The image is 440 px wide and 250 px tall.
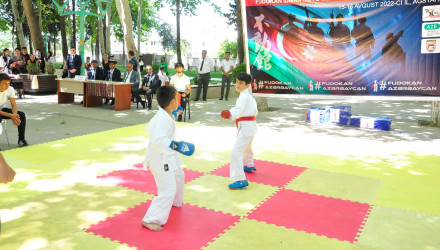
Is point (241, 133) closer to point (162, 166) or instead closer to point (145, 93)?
point (162, 166)

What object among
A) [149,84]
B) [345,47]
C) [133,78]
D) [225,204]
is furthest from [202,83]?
[225,204]

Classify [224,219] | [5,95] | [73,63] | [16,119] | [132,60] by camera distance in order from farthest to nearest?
[73,63] → [132,60] → [5,95] → [16,119] → [224,219]

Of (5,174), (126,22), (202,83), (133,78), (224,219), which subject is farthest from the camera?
(126,22)

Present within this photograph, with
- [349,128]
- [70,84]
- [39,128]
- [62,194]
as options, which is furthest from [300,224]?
[70,84]

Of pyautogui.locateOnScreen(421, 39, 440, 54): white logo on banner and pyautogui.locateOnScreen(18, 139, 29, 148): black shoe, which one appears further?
pyautogui.locateOnScreen(421, 39, 440, 54): white logo on banner

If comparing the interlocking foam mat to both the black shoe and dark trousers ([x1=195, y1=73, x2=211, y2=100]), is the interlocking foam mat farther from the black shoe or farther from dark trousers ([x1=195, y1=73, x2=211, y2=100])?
dark trousers ([x1=195, y1=73, x2=211, y2=100])

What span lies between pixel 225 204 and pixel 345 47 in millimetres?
7043

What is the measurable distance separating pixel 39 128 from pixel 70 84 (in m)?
4.43

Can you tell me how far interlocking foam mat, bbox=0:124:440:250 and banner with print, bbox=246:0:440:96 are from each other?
3.20m

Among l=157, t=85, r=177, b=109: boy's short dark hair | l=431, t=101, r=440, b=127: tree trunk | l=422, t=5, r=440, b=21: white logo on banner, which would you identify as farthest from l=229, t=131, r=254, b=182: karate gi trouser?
l=431, t=101, r=440, b=127: tree trunk

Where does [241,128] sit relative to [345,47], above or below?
below

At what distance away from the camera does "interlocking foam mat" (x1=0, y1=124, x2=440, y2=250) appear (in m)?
3.79

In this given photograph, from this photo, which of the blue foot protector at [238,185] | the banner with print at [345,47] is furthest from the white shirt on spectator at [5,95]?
the banner with print at [345,47]

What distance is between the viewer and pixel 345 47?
33.2 feet
